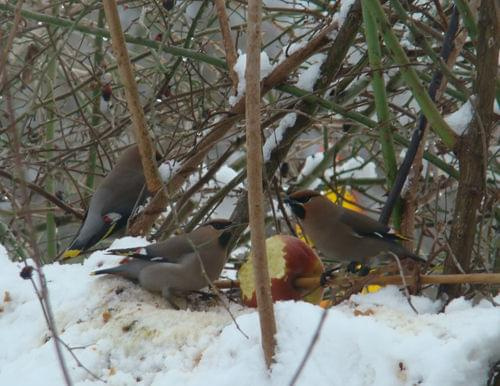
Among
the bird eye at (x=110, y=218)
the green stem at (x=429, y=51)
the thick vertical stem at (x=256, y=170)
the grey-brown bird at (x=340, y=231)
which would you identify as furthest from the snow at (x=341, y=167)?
the thick vertical stem at (x=256, y=170)

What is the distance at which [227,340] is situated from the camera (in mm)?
1992

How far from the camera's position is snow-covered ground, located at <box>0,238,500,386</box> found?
175 cm

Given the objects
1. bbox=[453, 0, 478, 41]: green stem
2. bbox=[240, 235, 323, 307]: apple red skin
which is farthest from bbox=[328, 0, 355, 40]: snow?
bbox=[240, 235, 323, 307]: apple red skin

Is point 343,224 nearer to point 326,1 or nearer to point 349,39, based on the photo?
point 349,39

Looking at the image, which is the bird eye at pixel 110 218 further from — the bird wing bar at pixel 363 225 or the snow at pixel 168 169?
the bird wing bar at pixel 363 225

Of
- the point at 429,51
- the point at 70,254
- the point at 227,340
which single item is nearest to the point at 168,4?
the point at 70,254

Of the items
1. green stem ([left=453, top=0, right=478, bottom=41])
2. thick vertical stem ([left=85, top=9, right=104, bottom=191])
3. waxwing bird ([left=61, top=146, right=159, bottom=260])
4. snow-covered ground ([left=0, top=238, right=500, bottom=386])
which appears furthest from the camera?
thick vertical stem ([left=85, top=9, right=104, bottom=191])

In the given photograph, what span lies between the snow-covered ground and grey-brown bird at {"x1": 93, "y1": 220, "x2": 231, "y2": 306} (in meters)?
0.05

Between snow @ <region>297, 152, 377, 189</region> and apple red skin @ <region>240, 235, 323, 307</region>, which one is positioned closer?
apple red skin @ <region>240, 235, 323, 307</region>

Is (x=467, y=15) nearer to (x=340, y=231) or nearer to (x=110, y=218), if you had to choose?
(x=340, y=231)

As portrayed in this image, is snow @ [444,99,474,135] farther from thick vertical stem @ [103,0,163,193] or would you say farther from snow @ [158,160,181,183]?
snow @ [158,160,181,183]

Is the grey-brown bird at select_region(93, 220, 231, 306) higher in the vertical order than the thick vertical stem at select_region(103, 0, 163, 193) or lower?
lower

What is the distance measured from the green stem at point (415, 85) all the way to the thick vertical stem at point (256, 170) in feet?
3.08

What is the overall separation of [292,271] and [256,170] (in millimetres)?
815
